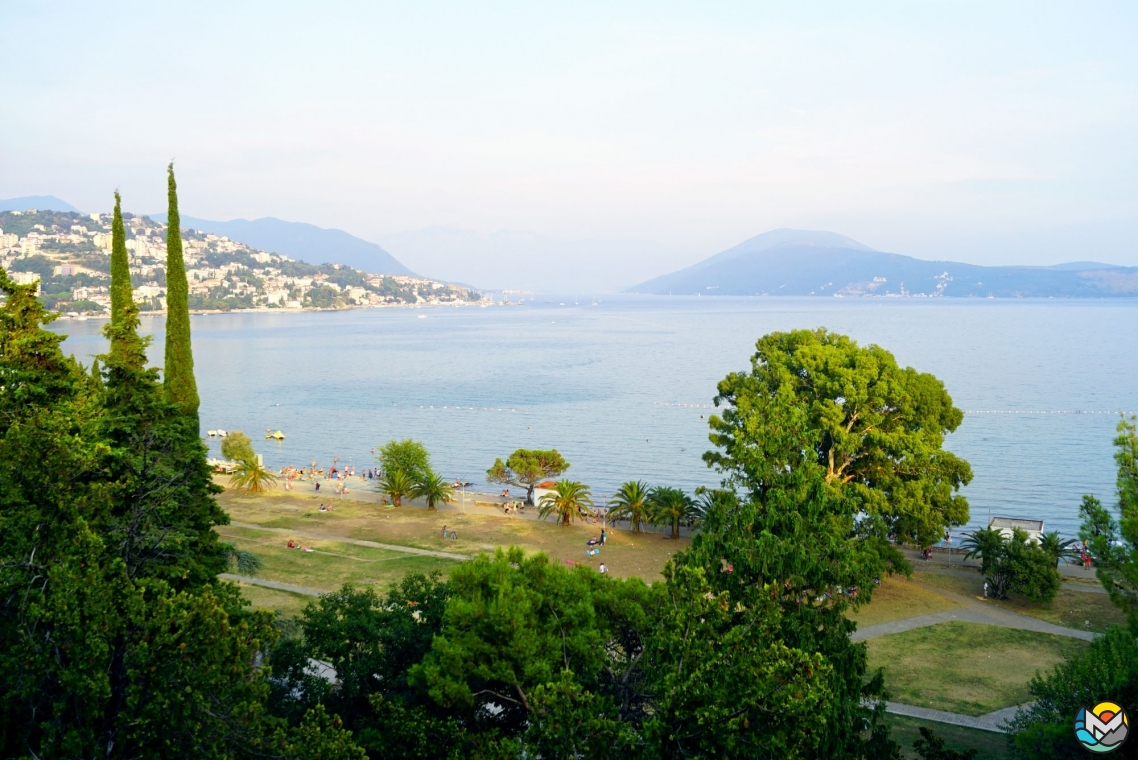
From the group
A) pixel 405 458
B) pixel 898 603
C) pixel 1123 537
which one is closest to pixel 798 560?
pixel 1123 537

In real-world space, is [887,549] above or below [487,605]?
below

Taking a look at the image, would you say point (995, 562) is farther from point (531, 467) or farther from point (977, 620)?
point (531, 467)

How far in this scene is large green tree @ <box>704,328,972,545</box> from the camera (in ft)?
81.0

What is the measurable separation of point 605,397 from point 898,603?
53.1m

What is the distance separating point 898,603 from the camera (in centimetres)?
2358

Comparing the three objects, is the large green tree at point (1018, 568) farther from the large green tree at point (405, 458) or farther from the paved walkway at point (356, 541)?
the large green tree at point (405, 458)

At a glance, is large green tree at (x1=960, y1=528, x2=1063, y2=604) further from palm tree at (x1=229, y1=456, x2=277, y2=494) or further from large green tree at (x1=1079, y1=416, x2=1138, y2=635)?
palm tree at (x1=229, y1=456, x2=277, y2=494)

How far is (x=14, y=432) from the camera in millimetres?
9273

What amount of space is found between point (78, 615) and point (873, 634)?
18.9m

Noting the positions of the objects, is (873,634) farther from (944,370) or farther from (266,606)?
(944,370)

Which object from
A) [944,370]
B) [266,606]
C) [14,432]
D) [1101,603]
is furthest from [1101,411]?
[14,432]

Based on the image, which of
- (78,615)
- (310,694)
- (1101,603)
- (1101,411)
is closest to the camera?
(78,615)

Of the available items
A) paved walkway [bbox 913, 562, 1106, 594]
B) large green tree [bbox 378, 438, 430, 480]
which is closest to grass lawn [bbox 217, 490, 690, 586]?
large green tree [bbox 378, 438, 430, 480]

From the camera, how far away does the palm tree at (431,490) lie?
35250 mm
